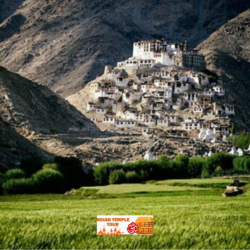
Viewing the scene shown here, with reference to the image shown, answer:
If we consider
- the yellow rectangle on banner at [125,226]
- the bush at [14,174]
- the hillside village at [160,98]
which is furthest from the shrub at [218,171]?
the yellow rectangle on banner at [125,226]

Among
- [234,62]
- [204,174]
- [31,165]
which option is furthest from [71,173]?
[234,62]

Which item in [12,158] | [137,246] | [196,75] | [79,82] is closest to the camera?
[137,246]

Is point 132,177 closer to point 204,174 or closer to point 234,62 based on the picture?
point 204,174

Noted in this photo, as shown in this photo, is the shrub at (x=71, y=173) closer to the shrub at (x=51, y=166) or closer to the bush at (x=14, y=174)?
the shrub at (x=51, y=166)

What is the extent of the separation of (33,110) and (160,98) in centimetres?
3722

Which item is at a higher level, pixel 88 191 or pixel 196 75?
pixel 196 75

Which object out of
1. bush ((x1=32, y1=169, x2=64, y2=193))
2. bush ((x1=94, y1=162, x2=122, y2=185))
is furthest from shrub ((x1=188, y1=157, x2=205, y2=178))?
bush ((x1=32, y1=169, x2=64, y2=193))

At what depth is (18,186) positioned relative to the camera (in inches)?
2199

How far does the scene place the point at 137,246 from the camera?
45.0 ft

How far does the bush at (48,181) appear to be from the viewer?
58.1 m

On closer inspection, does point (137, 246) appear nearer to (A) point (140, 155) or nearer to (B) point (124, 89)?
(A) point (140, 155)

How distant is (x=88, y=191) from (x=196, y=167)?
24.5 metres

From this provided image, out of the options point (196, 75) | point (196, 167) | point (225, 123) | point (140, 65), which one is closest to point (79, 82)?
point (140, 65)

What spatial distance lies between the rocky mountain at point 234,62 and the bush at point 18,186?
77385 millimetres
